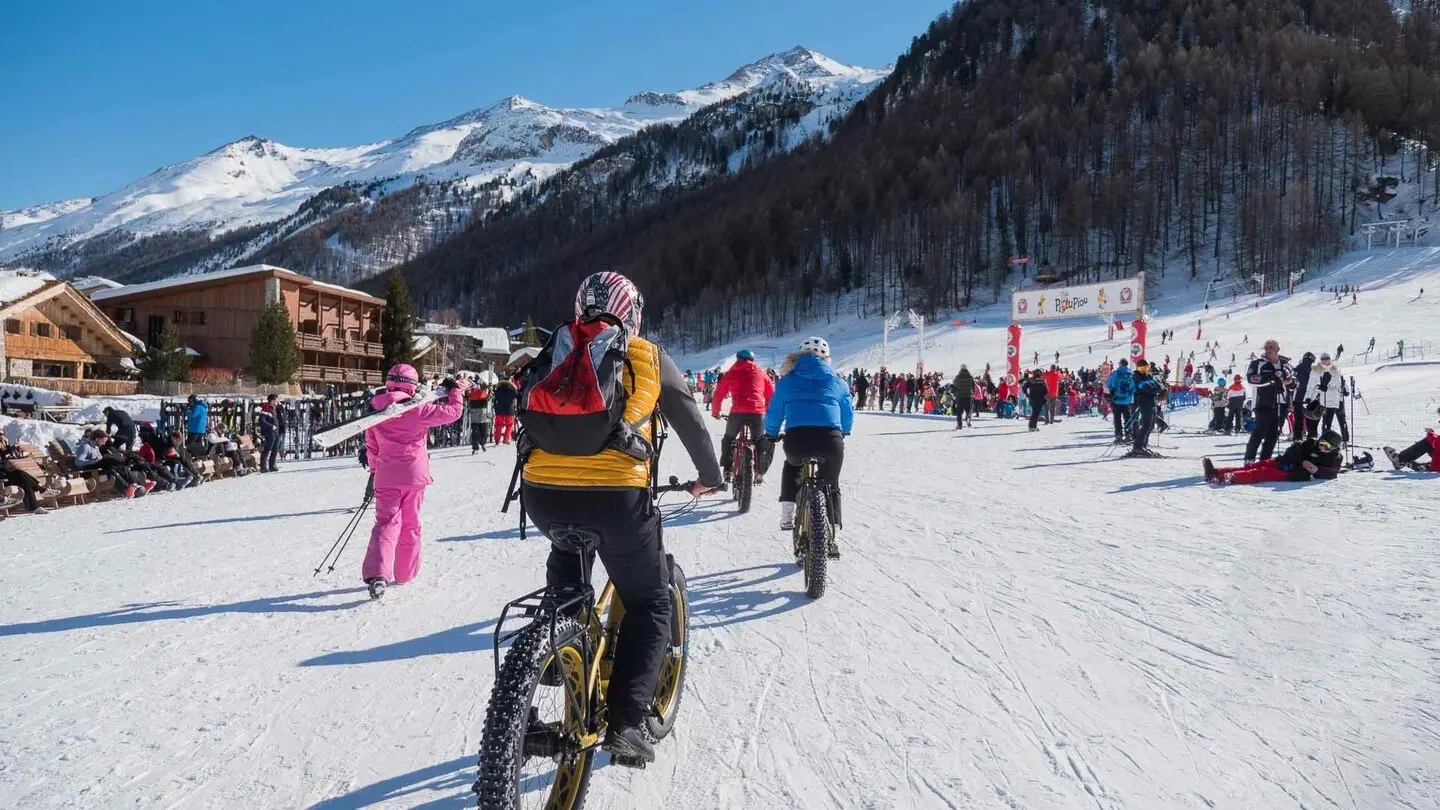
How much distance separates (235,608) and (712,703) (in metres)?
3.51

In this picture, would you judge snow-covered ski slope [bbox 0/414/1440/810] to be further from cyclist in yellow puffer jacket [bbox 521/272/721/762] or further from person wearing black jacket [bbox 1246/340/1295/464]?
person wearing black jacket [bbox 1246/340/1295/464]

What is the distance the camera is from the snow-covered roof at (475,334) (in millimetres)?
68438

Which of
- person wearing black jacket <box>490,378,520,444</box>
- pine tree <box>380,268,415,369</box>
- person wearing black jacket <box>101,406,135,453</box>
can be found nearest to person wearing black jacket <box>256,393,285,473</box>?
person wearing black jacket <box>101,406,135,453</box>

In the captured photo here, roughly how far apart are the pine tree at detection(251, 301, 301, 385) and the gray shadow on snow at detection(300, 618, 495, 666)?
38.3 m

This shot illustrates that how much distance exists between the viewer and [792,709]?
3359 millimetres

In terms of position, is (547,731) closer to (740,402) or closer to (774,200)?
(740,402)

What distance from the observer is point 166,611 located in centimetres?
494

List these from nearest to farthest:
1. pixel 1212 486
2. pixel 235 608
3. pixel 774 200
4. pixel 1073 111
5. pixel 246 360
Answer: pixel 235 608, pixel 1212 486, pixel 246 360, pixel 1073 111, pixel 774 200

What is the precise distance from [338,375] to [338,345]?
1900mm

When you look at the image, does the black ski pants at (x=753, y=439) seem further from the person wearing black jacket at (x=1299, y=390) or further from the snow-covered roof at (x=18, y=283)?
the snow-covered roof at (x=18, y=283)

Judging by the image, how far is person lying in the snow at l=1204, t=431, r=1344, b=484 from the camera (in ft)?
30.1

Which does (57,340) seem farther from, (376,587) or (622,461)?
(622,461)

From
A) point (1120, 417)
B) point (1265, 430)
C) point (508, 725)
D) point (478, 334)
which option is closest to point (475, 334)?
point (478, 334)

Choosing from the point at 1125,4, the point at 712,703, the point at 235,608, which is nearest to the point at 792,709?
the point at 712,703
